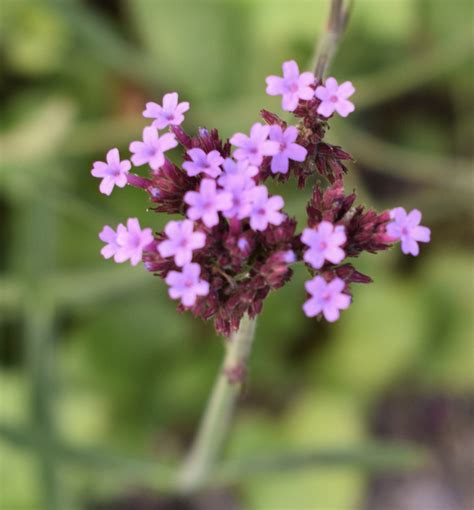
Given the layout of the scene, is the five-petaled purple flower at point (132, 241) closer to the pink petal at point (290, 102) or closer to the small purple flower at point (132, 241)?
the small purple flower at point (132, 241)

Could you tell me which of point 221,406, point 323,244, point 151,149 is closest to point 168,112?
point 151,149

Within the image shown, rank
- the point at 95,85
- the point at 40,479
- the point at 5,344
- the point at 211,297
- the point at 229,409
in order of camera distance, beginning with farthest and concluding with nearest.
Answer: the point at 95,85, the point at 5,344, the point at 40,479, the point at 229,409, the point at 211,297

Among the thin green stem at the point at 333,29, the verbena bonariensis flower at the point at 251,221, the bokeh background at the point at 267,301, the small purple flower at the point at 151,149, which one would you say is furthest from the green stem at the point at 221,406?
the bokeh background at the point at 267,301

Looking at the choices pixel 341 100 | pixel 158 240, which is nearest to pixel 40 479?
pixel 158 240

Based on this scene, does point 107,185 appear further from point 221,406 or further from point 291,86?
point 221,406

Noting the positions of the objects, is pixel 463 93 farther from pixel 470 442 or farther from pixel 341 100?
pixel 341 100

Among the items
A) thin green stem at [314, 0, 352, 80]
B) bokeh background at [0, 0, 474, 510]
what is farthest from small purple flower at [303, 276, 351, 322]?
bokeh background at [0, 0, 474, 510]

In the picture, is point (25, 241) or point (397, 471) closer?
point (25, 241)
